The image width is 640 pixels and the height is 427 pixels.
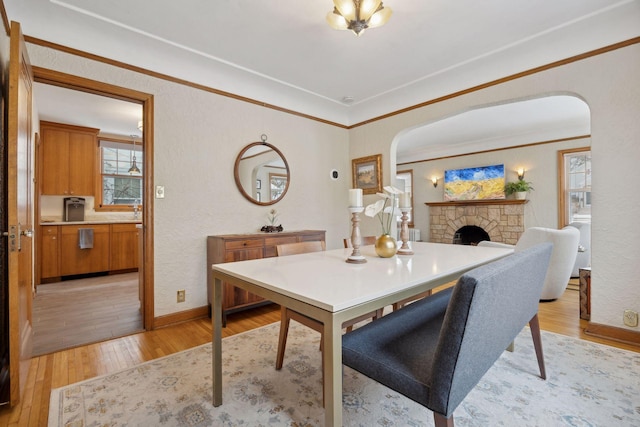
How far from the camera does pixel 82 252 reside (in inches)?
179

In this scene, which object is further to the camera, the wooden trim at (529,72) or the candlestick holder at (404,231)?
the wooden trim at (529,72)

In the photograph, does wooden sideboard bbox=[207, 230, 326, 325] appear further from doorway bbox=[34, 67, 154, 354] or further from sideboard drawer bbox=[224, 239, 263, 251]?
doorway bbox=[34, 67, 154, 354]

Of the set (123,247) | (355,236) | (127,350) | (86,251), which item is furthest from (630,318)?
(86,251)

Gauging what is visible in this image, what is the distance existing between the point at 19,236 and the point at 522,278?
→ 7.98 feet

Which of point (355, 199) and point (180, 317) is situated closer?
point (355, 199)

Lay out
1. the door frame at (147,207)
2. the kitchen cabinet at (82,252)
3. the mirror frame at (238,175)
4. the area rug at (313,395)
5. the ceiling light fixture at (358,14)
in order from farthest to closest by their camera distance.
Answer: the kitchen cabinet at (82,252) < the mirror frame at (238,175) < the door frame at (147,207) < the ceiling light fixture at (358,14) < the area rug at (313,395)

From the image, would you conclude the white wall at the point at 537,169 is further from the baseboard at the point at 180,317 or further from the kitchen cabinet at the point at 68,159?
the kitchen cabinet at the point at 68,159

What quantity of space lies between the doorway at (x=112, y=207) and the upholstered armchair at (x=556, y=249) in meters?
3.49

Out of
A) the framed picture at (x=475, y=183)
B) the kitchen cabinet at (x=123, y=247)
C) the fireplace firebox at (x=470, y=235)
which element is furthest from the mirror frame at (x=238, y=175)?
the fireplace firebox at (x=470, y=235)

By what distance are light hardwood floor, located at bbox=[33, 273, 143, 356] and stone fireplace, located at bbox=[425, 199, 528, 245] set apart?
5774 millimetres

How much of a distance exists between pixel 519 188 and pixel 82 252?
7403mm

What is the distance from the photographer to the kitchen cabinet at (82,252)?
14.5 feet

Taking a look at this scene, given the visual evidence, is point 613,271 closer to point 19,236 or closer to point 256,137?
point 256,137

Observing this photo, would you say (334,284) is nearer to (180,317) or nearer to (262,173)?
(180,317)
